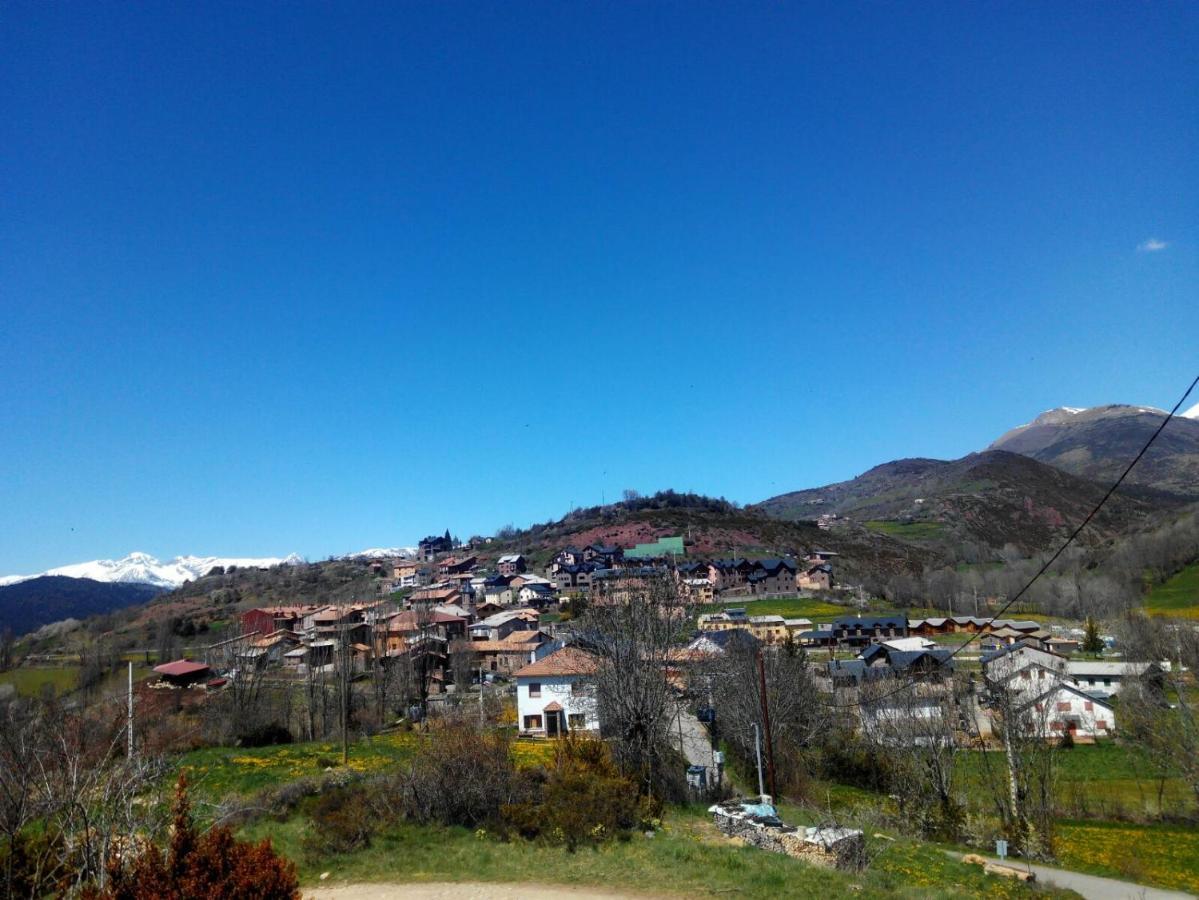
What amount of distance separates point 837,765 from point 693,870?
22.7 m

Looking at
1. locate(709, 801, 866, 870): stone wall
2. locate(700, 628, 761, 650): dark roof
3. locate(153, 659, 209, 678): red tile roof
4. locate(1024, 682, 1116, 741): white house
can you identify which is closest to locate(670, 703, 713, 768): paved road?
locate(700, 628, 761, 650): dark roof

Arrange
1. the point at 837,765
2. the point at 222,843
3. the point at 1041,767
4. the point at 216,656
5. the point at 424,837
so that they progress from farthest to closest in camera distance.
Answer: the point at 216,656 < the point at 837,765 < the point at 1041,767 < the point at 424,837 < the point at 222,843

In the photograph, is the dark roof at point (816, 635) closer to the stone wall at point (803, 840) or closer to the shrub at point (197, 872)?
the stone wall at point (803, 840)

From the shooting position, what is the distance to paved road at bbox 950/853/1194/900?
18.0m

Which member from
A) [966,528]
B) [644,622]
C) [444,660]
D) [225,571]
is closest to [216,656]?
[444,660]

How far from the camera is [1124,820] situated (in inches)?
1131

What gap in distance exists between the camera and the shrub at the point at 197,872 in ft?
23.0

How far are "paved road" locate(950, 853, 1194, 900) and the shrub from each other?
18.5 meters

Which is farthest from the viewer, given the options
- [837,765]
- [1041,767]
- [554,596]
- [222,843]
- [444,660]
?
[554,596]

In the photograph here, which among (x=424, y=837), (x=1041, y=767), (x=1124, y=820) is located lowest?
(x=1124, y=820)

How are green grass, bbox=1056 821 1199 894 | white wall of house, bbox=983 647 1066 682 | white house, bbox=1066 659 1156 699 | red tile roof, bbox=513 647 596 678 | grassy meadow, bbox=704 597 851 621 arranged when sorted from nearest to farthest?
1. green grass, bbox=1056 821 1199 894
2. red tile roof, bbox=513 647 596 678
3. white wall of house, bbox=983 647 1066 682
4. white house, bbox=1066 659 1156 699
5. grassy meadow, bbox=704 597 851 621

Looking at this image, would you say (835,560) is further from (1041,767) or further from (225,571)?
(225,571)

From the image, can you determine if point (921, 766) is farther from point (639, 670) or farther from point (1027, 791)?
point (639, 670)

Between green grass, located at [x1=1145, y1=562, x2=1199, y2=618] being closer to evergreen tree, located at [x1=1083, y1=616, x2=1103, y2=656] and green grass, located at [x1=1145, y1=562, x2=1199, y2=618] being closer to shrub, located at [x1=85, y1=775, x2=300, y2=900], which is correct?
evergreen tree, located at [x1=1083, y1=616, x2=1103, y2=656]
